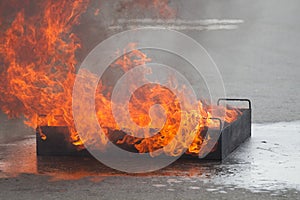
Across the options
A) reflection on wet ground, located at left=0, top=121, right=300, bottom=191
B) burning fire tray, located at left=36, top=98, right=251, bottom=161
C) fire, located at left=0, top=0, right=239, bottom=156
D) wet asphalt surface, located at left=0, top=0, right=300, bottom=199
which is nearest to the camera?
wet asphalt surface, located at left=0, top=0, right=300, bottom=199

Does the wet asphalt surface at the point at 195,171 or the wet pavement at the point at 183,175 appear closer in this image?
the wet asphalt surface at the point at 195,171

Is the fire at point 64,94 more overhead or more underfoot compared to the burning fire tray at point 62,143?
more overhead

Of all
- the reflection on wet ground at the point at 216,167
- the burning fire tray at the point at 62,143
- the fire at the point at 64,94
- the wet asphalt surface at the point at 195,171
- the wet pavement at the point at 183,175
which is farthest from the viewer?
the burning fire tray at the point at 62,143

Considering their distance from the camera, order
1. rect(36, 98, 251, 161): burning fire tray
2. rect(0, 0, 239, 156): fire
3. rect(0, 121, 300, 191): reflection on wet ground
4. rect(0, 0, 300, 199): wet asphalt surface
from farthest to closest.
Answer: rect(36, 98, 251, 161): burning fire tray
rect(0, 0, 239, 156): fire
rect(0, 121, 300, 191): reflection on wet ground
rect(0, 0, 300, 199): wet asphalt surface

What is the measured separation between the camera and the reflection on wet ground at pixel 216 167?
847cm

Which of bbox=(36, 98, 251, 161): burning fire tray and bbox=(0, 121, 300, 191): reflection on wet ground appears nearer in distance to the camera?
bbox=(0, 121, 300, 191): reflection on wet ground

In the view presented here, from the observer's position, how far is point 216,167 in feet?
29.9

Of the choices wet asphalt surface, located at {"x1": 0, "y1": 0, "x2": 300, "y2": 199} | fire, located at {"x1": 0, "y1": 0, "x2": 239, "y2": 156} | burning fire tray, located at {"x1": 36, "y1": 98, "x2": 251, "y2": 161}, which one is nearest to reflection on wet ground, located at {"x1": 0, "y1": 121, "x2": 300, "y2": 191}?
wet asphalt surface, located at {"x1": 0, "y1": 0, "x2": 300, "y2": 199}

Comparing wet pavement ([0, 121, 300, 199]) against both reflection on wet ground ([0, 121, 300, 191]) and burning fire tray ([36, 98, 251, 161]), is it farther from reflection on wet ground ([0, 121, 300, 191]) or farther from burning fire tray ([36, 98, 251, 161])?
burning fire tray ([36, 98, 251, 161])

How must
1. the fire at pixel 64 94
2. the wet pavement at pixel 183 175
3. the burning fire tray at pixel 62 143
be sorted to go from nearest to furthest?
the wet pavement at pixel 183 175, the fire at pixel 64 94, the burning fire tray at pixel 62 143

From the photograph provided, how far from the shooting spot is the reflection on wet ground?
8469mm

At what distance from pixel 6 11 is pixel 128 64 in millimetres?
2376

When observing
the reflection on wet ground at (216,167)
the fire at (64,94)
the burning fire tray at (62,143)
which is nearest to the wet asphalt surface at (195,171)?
the reflection on wet ground at (216,167)

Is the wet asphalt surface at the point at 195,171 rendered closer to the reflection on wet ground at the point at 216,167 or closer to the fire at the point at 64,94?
the reflection on wet ground at the point at 216,167
